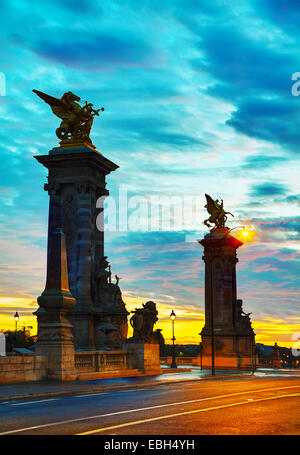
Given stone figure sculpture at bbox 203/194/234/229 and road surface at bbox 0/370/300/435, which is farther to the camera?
stone figure sculpture at bbox 203/194/234/229

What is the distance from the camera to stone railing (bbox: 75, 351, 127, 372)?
33094 mm

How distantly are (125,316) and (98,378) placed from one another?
1608 centimetres

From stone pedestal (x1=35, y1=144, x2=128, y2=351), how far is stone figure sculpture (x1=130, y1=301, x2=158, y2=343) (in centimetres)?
646

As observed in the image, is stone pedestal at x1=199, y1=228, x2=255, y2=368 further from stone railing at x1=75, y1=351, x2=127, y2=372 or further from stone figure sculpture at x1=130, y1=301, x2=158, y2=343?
stone railing at x1=75, y1=351, x2=127, y2=372

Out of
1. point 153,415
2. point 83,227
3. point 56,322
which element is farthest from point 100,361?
point 153,415

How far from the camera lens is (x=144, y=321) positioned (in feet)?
139

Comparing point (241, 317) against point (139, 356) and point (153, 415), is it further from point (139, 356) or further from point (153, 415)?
point (153, 415)

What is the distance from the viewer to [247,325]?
2598 inches

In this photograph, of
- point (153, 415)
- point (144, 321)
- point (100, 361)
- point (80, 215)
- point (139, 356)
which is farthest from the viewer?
point (80, 215)

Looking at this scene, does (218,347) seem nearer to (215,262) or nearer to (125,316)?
(215,262)

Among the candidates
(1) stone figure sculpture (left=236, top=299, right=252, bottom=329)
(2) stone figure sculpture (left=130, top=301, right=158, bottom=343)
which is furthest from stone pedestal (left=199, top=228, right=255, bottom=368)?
(2) stone figure sculpture (left=130, top=301, right=158, bottom=343)

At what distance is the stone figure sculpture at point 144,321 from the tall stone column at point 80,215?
6882mm

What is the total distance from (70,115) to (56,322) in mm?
25951

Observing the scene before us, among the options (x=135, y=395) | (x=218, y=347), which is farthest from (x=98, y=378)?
(x=218, y=347)
